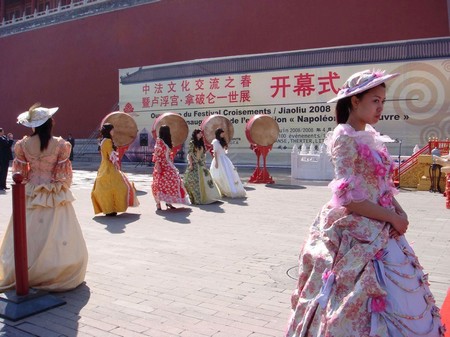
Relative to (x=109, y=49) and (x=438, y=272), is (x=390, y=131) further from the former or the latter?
(x=109, y=49)

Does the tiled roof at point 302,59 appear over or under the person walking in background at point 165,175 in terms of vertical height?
over

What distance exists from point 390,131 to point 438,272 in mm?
12145

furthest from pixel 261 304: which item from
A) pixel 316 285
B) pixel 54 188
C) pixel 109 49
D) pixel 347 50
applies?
pixel 109 49

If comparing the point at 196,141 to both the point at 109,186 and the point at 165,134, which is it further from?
the point at 109,186

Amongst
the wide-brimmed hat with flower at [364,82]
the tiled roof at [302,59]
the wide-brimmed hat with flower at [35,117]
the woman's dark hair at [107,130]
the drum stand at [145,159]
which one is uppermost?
the tiled roof at [302,59]

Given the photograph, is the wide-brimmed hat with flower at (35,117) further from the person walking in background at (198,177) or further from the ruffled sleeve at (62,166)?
the person walking in background at (198,177)

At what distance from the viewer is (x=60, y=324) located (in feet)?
10.2

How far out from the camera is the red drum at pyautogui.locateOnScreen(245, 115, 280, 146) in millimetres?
12547

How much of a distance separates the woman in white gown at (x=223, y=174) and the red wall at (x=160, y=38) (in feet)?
31.2

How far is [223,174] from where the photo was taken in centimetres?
930

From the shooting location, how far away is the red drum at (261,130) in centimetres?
1255

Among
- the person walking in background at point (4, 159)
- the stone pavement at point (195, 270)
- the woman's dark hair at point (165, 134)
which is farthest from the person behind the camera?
the person walking in background at point (4, 159)

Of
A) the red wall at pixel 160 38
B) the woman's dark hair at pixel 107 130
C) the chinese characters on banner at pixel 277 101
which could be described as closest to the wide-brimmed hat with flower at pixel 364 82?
the woman's dark hair at pixel 107 130

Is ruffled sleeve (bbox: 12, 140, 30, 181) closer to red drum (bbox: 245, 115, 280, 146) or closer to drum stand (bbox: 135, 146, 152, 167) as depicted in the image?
red drum (bbox: 245, 115, 280, 146)
